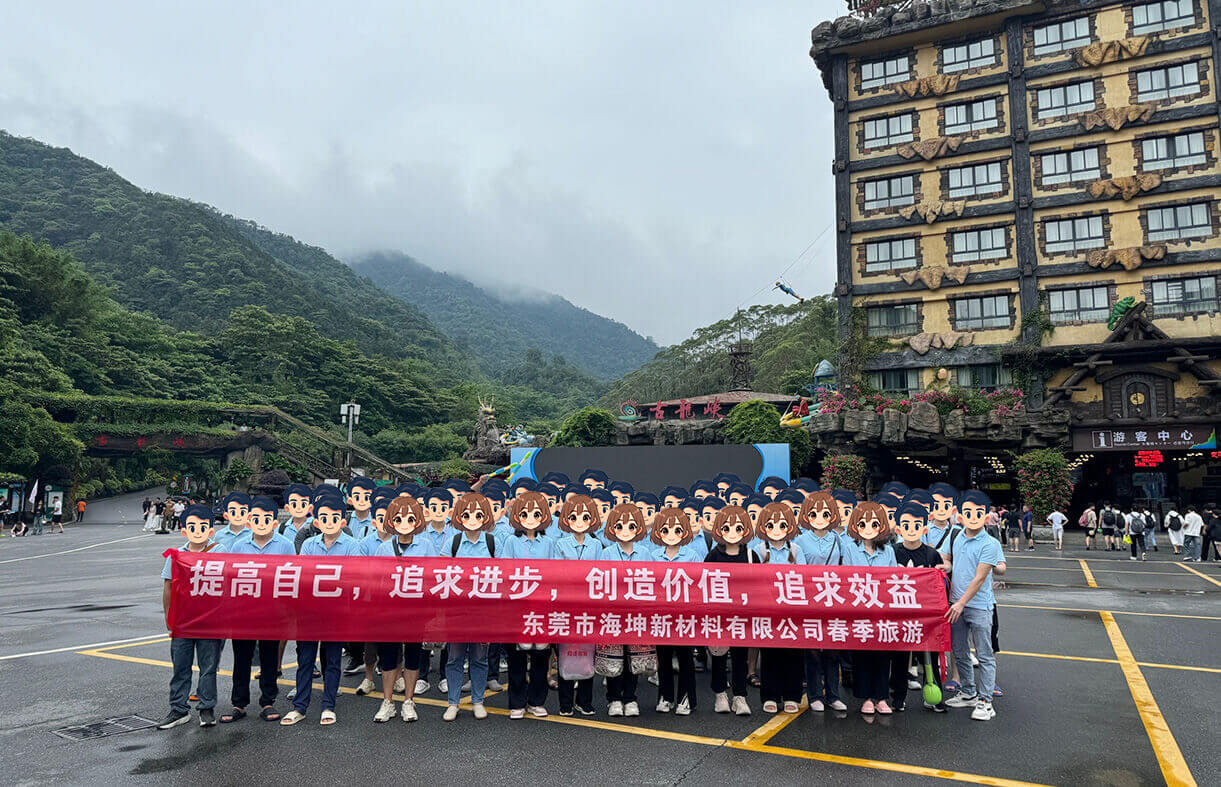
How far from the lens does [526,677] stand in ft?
23.2

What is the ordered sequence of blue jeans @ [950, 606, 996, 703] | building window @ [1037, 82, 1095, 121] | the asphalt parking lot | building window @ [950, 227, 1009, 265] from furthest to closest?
building window @ [950, 227, 1009, 265], building window @ [1037, 82, 1095, 121], blue jeans @ [950, 606, 996, 703], the asphalt parking lot

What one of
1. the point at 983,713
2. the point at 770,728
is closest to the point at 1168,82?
the point at 983,713

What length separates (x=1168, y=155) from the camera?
104 feet

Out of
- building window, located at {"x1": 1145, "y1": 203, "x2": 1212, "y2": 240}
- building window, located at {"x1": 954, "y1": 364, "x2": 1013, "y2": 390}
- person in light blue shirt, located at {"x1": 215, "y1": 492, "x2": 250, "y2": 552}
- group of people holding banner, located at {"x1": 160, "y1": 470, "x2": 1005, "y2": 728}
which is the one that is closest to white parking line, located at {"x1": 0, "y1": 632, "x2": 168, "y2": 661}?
group of people holding banner, located at {"x1": 160, "y1": 470, "x2": 1005, "y2": 728}

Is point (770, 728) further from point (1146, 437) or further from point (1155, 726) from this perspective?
point (1146, 437)

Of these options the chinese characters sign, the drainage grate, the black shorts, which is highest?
the chinese characters sign

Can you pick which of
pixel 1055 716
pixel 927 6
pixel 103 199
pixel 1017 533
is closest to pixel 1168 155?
pixel 927 6

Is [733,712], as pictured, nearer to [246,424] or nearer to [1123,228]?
[1123,228]
